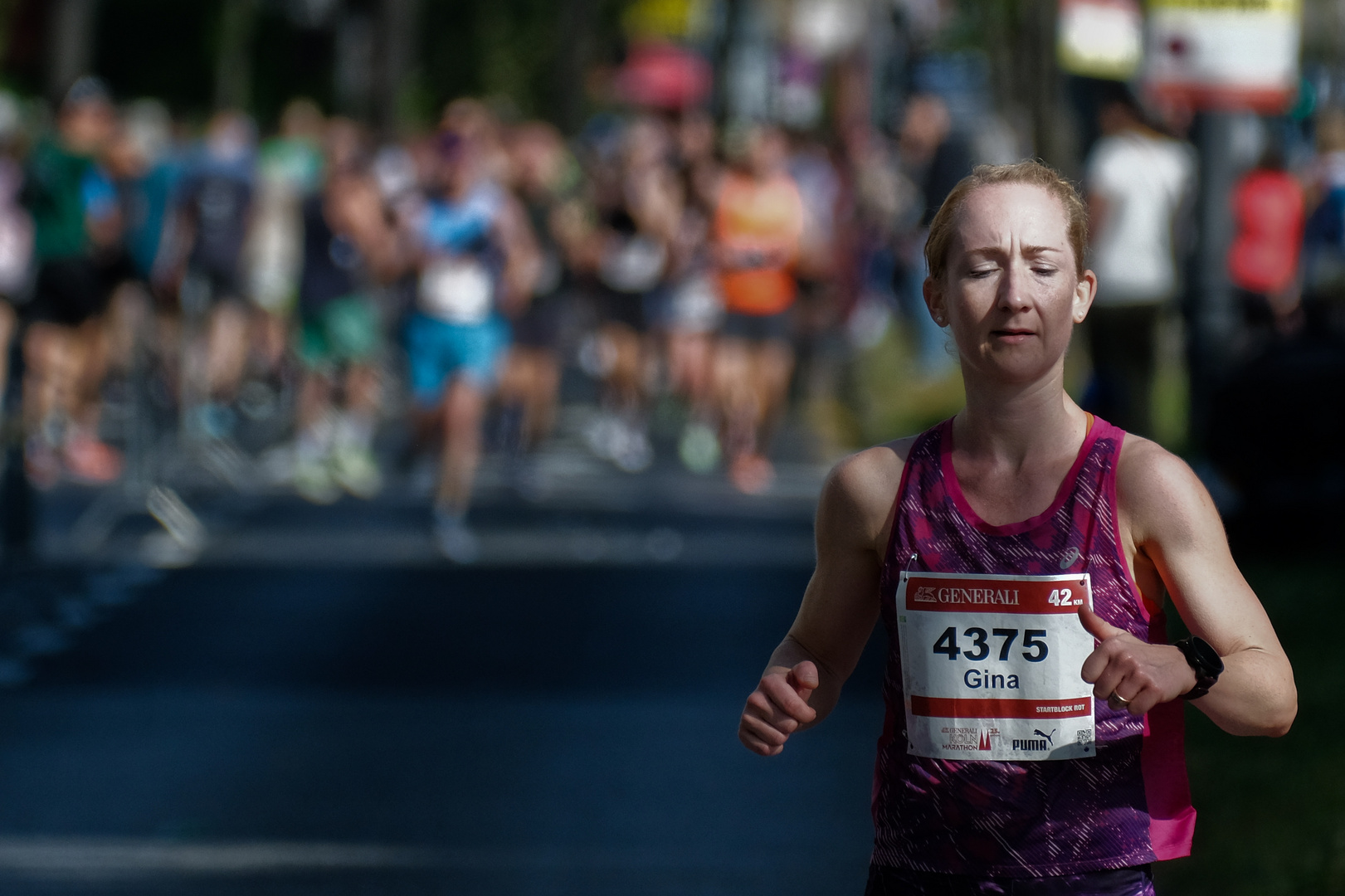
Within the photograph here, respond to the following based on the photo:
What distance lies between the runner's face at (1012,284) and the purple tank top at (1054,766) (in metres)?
0.16

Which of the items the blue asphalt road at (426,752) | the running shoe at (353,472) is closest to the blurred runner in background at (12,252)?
the running shoe at (353,472)

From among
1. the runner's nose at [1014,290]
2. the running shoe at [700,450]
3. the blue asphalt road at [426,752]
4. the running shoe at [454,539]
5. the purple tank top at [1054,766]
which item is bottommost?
the running shoe at [700,450]

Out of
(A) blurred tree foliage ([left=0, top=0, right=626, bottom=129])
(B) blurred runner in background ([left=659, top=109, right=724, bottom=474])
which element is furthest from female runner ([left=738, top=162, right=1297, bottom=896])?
(A) blurred tree foliage ([left=0, top=0, right=626, bottom=129])

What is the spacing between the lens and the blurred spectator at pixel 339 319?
1636 cm

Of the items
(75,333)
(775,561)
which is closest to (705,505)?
(775,561)

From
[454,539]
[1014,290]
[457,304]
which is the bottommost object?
[454,539]

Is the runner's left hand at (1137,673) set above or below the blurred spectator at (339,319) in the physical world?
above

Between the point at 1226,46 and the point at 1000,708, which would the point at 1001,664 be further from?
the point at 1226,46

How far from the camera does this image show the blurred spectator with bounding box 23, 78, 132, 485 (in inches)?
588

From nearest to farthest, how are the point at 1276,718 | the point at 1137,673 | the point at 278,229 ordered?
the point at 1137,673
the point at 1276,718
the point at 278,229

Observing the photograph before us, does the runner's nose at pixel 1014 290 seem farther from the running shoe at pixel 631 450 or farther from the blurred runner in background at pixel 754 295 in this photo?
the running shoe at pixel 631 450

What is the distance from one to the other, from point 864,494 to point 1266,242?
45.3ft

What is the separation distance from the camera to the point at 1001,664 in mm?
3086

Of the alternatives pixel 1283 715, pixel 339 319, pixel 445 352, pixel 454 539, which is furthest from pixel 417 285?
pixel 1283 715
